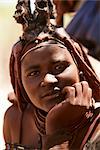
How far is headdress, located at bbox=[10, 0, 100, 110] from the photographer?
1266mm

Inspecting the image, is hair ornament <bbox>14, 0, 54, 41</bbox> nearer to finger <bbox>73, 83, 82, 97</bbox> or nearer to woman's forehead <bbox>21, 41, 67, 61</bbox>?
woman's forehead <bbox>21, 41, 67, 61</bbox>

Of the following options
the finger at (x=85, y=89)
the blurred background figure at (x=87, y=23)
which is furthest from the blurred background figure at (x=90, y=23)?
the finger at (x=85, y=89)

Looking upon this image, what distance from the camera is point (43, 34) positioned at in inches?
50.2

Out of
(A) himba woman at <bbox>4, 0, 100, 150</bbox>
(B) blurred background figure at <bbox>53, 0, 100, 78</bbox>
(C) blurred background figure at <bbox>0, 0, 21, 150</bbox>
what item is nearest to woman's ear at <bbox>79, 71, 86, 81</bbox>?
(A) himba woman at <bbox>4, 0, 100, 150</bbox>

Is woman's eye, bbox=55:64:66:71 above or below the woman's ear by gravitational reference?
above

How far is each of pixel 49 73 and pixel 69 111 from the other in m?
0.12

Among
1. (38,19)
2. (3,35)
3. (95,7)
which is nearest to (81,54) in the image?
(38,19)

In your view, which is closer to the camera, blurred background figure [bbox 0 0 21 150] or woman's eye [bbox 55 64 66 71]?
woman's eye [bbox 55 64 66 71]

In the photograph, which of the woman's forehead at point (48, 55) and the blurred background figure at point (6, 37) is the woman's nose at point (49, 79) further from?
the blurred background figure at point (6, 37)

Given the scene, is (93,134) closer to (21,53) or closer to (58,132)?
(58,132)

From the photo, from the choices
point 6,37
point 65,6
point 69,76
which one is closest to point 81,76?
point 69,76

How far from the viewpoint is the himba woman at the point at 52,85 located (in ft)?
3.90

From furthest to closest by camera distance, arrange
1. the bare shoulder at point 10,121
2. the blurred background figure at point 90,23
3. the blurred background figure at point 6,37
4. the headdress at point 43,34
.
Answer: the blurred background figure at point 6,37 < the bare shoulder at point 10,121 < the headdress at point 43,34 < the blurred background figure at point 90,23

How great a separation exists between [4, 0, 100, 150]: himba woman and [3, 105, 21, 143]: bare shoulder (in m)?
0.04
